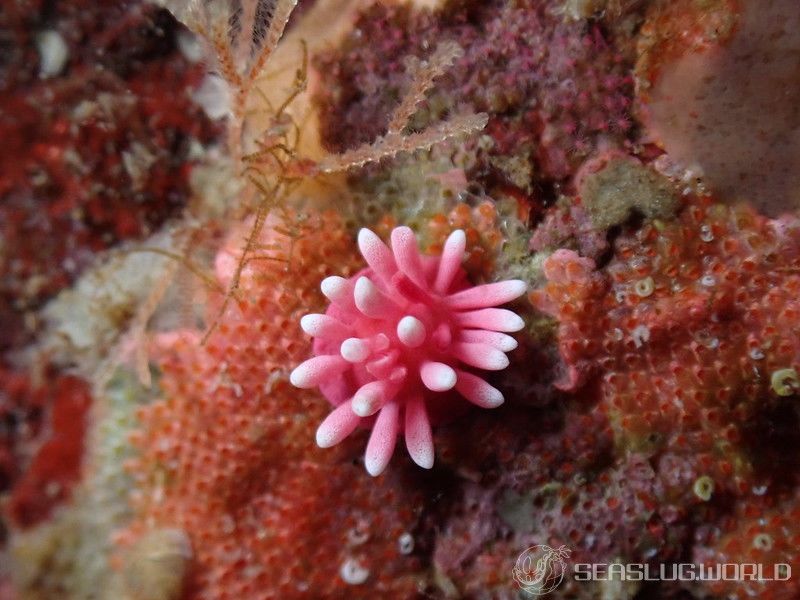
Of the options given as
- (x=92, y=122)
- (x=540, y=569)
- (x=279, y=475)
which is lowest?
(x=540, y=569)

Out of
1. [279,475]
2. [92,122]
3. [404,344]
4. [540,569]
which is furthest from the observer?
[92,122]

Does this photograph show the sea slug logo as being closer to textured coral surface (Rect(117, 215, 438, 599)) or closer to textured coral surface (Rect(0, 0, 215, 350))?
textured coral surface (Rect(117, 215, 438, 599))

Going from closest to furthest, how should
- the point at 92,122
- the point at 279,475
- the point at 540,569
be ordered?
the point at 540,569, the point at 279,475, the point at 92,122

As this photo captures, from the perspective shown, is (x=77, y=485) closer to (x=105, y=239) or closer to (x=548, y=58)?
(x=105, y=239)

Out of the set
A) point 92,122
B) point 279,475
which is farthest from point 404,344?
point 92,122

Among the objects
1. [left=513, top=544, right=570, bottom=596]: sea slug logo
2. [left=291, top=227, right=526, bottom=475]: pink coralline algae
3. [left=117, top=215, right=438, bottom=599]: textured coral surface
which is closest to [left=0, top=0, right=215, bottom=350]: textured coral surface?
[left=117, top=215, right=438, bottom=599]: textured coral surface

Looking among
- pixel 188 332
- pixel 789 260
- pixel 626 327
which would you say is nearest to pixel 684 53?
pixel 789 260

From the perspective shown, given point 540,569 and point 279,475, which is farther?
point 279,475

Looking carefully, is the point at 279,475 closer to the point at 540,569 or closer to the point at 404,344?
the point at 404,344

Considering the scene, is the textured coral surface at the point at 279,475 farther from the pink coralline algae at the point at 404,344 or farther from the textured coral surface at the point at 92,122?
the textured coral surface at the point at 92,122
